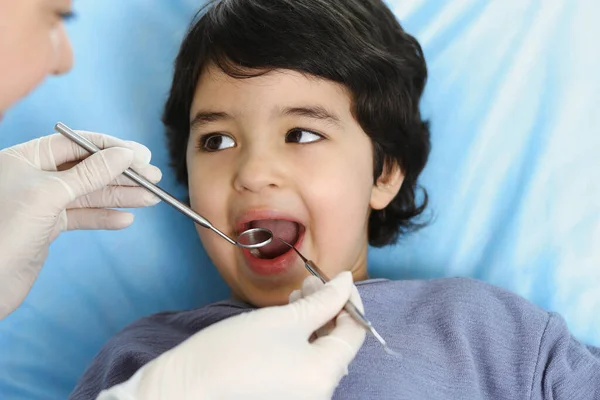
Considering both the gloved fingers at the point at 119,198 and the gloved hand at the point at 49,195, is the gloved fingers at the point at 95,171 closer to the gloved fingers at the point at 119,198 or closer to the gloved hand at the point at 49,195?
the gloved hand at the point at 49,195

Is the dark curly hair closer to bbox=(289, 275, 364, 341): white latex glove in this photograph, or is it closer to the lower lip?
the lower lip

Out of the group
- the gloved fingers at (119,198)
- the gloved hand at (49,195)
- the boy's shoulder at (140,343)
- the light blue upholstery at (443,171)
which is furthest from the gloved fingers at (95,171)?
the light blue upholstery at (443,171)

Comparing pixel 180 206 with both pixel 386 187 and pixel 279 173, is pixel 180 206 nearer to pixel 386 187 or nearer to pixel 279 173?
pixel 279 173

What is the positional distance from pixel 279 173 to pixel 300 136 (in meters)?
0.09

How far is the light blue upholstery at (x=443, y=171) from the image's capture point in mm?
1484

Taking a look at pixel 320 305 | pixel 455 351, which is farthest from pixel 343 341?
pixel 455 351

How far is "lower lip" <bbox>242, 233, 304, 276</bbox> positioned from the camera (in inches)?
49.7

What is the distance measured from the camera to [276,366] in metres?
0.93

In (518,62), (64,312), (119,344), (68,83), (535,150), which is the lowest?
(64,312)

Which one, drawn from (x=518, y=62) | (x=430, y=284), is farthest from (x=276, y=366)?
(x=518, y=62)

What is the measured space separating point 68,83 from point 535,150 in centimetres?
117

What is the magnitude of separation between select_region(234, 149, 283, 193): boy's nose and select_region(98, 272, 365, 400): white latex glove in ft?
0.98

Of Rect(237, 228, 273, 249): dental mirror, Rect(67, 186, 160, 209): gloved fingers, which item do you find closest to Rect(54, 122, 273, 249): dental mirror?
Rect(237, 228, 273, 249): dental mirror

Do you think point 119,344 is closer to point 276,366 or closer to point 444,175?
point 276,366
